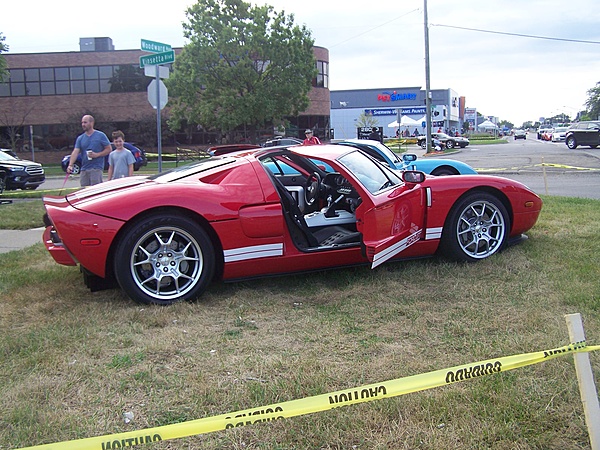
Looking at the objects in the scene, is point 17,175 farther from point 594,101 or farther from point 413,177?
point 594,101

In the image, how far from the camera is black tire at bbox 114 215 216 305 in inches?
183

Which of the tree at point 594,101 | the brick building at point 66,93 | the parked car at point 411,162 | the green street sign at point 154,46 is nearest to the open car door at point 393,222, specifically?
the parked car at point 411,162

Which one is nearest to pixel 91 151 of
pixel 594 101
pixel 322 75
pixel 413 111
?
pixel 322 75

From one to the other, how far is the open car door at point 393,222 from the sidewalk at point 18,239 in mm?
4801

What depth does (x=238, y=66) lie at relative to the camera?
3462 centimetres

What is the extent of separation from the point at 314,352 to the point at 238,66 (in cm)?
3271

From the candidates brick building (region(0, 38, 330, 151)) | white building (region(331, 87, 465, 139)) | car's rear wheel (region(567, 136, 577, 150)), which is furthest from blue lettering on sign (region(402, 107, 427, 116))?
brick building (region(0, 38, 330, 151))

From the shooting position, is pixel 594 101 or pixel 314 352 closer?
pixel 314 352

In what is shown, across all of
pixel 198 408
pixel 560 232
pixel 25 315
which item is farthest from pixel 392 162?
pixel 198 408

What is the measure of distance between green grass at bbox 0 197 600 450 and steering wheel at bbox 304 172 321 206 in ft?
2.59

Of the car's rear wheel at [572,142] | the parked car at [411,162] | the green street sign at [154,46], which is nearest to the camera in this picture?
the parked car at [411,162]

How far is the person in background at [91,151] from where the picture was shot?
8852 mm

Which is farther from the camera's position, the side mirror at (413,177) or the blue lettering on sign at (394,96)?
the blue lettering on sign at (394,96)

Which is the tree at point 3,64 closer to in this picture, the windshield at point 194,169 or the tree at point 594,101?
the windshield at point 194,169
